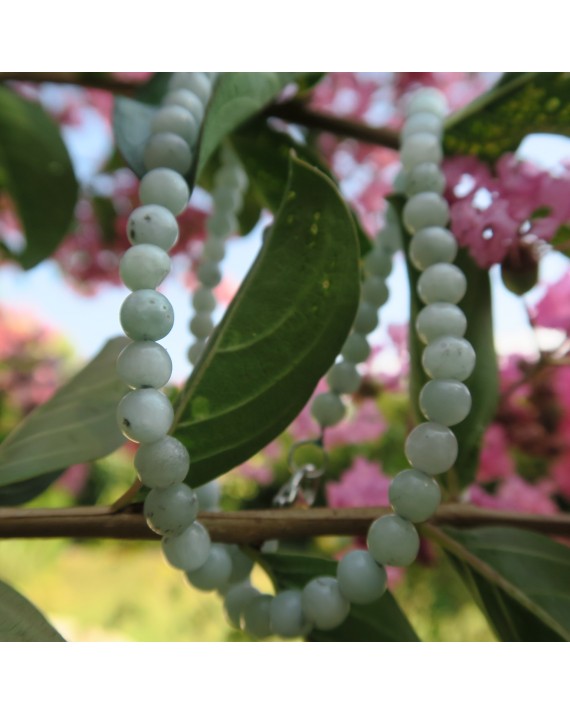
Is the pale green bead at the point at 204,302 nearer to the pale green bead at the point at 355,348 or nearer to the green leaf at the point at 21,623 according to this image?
the pale green bead at the point at 355,348

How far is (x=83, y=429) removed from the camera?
1.41 ft

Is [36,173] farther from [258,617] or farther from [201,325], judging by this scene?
[258,617]

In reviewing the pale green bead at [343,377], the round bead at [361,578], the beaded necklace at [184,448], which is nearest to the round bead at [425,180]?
the beaded necklace at [184,448]

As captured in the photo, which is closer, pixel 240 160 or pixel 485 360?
pixel 485 360

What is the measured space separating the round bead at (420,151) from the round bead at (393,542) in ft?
0.72

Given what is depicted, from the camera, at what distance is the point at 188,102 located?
415 mm

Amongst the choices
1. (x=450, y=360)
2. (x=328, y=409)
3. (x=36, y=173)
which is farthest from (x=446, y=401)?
(x=36, y=173)

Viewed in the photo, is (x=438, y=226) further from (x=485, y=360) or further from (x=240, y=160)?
(x=240, y=160)

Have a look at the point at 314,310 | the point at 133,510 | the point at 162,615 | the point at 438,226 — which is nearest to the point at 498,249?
the point at 438,226

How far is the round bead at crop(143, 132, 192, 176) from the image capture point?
1.25 feet

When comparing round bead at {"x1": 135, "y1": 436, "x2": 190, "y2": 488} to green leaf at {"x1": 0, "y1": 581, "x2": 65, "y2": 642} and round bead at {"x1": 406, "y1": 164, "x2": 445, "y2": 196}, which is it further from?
round bead at {"x1": 406, "y1": 164, "x2": 445, "y2": 196}

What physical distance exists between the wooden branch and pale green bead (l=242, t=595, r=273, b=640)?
Result: 28 millimetres

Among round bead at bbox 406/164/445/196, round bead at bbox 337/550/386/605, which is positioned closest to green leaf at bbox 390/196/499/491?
round bead at bbox 406/164/445/196
